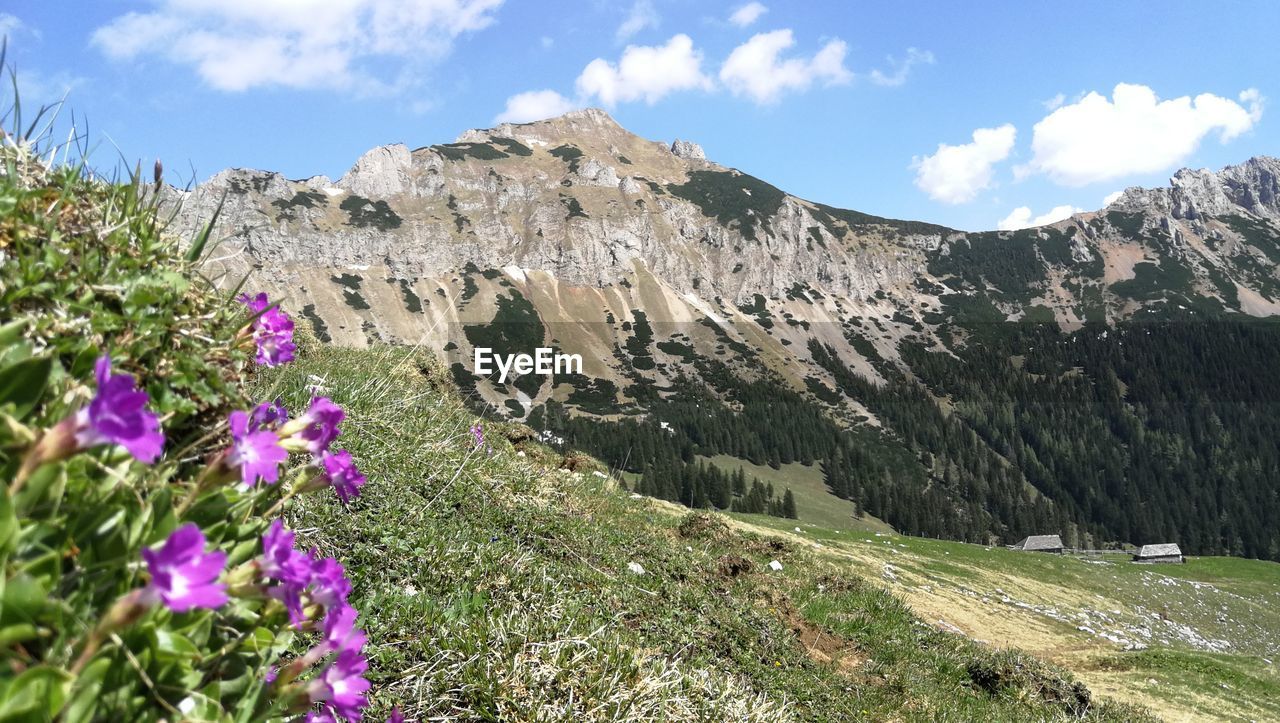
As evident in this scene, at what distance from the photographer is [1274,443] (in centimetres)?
18475

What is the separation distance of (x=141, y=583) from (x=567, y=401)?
18345 centimetres

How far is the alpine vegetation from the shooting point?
1173 mm

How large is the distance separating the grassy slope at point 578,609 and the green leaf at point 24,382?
2.87m

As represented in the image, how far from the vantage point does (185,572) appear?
3.95ft

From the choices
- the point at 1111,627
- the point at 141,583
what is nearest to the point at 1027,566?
the point at 1111,627

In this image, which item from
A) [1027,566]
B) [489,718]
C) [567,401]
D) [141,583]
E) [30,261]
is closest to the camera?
[141,583]

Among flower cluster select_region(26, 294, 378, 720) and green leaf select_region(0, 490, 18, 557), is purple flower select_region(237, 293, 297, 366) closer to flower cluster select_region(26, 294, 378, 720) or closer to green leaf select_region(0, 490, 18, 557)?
flower cluster select_region(26, 294, 378, 720)

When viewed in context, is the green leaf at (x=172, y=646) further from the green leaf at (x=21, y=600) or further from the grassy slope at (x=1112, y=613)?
the grassy slope at (x=1112, y=613)

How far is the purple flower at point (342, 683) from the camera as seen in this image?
5.78 feet

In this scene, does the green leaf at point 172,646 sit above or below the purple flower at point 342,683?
above

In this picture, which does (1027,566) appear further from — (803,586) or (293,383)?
(293,383)

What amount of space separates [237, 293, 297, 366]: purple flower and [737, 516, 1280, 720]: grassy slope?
20508 mm

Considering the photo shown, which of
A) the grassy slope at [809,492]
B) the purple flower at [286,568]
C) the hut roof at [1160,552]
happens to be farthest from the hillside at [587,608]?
the grassy slope at [809,492]

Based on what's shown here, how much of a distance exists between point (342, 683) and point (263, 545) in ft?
1.53
